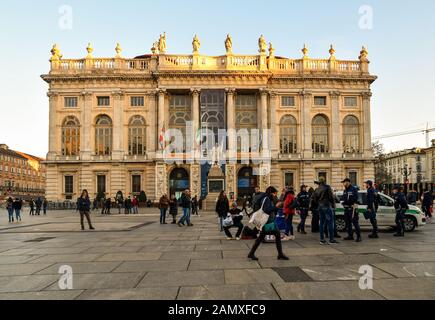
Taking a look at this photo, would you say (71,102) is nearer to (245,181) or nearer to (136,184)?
(136,184)

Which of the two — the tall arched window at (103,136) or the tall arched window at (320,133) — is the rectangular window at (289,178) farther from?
the tall arched window at (103,136)

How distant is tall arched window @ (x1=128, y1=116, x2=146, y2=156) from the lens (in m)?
49.1

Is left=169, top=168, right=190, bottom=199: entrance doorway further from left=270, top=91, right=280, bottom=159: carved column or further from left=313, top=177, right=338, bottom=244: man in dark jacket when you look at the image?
left=313, top=177, right=338, bottom=244: man in dark jacket

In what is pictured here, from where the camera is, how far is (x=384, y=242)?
1162 centimetres

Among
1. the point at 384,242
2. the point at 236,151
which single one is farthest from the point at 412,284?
the point at 236,151

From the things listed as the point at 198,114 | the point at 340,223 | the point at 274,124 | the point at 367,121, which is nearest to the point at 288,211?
the point at 340,223

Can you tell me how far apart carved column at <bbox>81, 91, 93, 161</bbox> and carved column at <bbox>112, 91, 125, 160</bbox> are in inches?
128

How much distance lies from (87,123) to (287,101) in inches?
1082

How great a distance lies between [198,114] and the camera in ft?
158

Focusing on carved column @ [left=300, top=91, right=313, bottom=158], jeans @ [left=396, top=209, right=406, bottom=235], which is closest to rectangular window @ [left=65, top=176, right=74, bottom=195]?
carved column @ [left=300, top=91, right=313, bottom=158]

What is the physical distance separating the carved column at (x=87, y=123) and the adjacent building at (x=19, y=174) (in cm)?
5011

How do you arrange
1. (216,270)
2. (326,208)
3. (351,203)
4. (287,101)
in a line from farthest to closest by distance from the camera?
(287,101) → (351,203) → (326,208) → (216,270)
